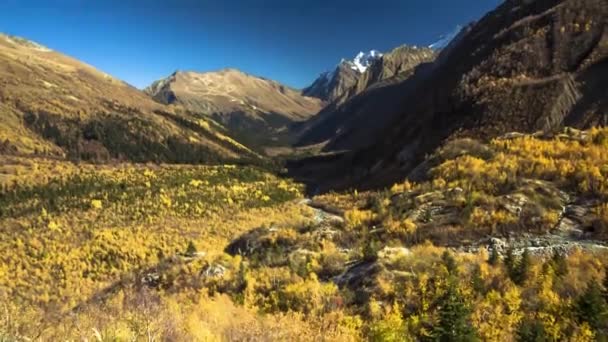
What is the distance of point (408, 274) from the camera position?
57.0ft

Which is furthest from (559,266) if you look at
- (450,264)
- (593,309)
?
(593,309)

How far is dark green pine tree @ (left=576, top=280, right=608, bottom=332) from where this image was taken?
11695mm

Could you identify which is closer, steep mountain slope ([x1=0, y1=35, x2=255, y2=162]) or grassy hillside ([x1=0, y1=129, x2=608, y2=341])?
grassy hillside ([x1=0, y1=129, x2=608, y2=341])

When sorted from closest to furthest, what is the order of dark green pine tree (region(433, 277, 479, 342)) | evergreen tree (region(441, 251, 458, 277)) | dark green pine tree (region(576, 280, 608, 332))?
dark green pine tree (region(576, 280, 608, 332)), dark green pine tree (region(433, 277, 479, 342)), evergreen tree (region(441, 251, 458, 277))

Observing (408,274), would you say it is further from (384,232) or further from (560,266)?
(384,232)

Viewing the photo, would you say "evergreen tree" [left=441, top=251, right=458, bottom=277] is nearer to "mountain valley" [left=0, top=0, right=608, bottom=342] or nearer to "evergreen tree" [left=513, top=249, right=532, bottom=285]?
"mountain valley" [left=0, top=0, right=608, bottom=342]

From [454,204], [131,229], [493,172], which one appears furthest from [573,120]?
[131,229]

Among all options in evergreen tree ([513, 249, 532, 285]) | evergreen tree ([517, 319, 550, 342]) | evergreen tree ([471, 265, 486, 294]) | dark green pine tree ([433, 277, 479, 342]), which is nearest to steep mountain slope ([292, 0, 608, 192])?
evergreen tree ([513, 249, 532, 285])

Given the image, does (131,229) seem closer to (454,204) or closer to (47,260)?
(47,260)

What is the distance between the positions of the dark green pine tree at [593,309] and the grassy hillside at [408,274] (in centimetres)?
3

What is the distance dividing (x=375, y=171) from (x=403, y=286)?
200ft

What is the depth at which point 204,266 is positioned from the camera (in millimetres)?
26000

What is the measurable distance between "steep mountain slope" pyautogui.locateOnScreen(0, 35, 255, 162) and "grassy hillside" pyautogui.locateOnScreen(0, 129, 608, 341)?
90.7 m

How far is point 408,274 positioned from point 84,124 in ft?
490
